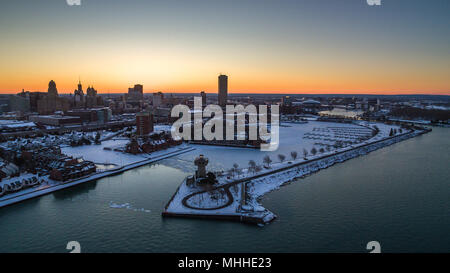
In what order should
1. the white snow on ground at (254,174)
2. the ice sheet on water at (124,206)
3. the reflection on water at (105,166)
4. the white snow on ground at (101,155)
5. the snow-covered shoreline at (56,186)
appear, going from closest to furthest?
the white snow on ground at (254,174) < the ice sheet on water at (124,206) < the snow-covered shoreline at (56,186) < the reflection on water at (105,166) < the white snow on ground at (101,155)

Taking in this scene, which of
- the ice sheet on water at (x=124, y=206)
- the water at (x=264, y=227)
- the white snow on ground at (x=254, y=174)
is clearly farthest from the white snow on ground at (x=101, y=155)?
the ice sheet on water at (x=124, y=206)

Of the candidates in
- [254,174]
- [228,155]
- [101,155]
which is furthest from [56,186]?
[228,155]

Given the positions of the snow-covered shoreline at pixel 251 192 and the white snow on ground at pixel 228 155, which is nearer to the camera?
the snow-covered shoreline at pixel 251 192

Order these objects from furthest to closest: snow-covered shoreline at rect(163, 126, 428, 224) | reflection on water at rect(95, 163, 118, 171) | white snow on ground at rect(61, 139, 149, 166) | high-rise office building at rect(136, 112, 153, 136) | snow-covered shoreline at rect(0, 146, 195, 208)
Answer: high-rise office building at rect(136, 112, 153, 136), white snow on ground at rect(61, 139, 149, 166), reflection on water at rect(95, 163, 118, 171), snow-covered shoreline at rect(0, 146, 195, 208), snow-covered shoreline at rect(163, 126, 428, 224)

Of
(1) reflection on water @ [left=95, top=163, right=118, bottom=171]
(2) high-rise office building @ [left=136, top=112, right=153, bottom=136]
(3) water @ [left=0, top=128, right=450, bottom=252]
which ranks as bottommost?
(3) water @ [left=0, top=128, right=450, bottom=252]

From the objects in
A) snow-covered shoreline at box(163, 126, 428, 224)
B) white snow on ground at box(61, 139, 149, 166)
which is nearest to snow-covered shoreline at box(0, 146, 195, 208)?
white snow on ground at box(61, 139, 149, 166)

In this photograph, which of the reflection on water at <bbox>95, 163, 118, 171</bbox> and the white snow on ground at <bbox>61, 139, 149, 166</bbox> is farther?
the white snow on ground at <bbox>61, 139, 149, 166</bbox>

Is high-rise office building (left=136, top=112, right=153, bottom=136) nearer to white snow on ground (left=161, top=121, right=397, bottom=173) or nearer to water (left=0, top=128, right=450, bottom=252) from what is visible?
white snow on ground (left=161, top=121, right=397, bottom=173)

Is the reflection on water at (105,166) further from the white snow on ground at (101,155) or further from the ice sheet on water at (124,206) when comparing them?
the ice sheet on water at (124,206)

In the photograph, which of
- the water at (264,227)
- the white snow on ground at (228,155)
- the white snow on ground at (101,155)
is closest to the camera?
the water at (264,227)
